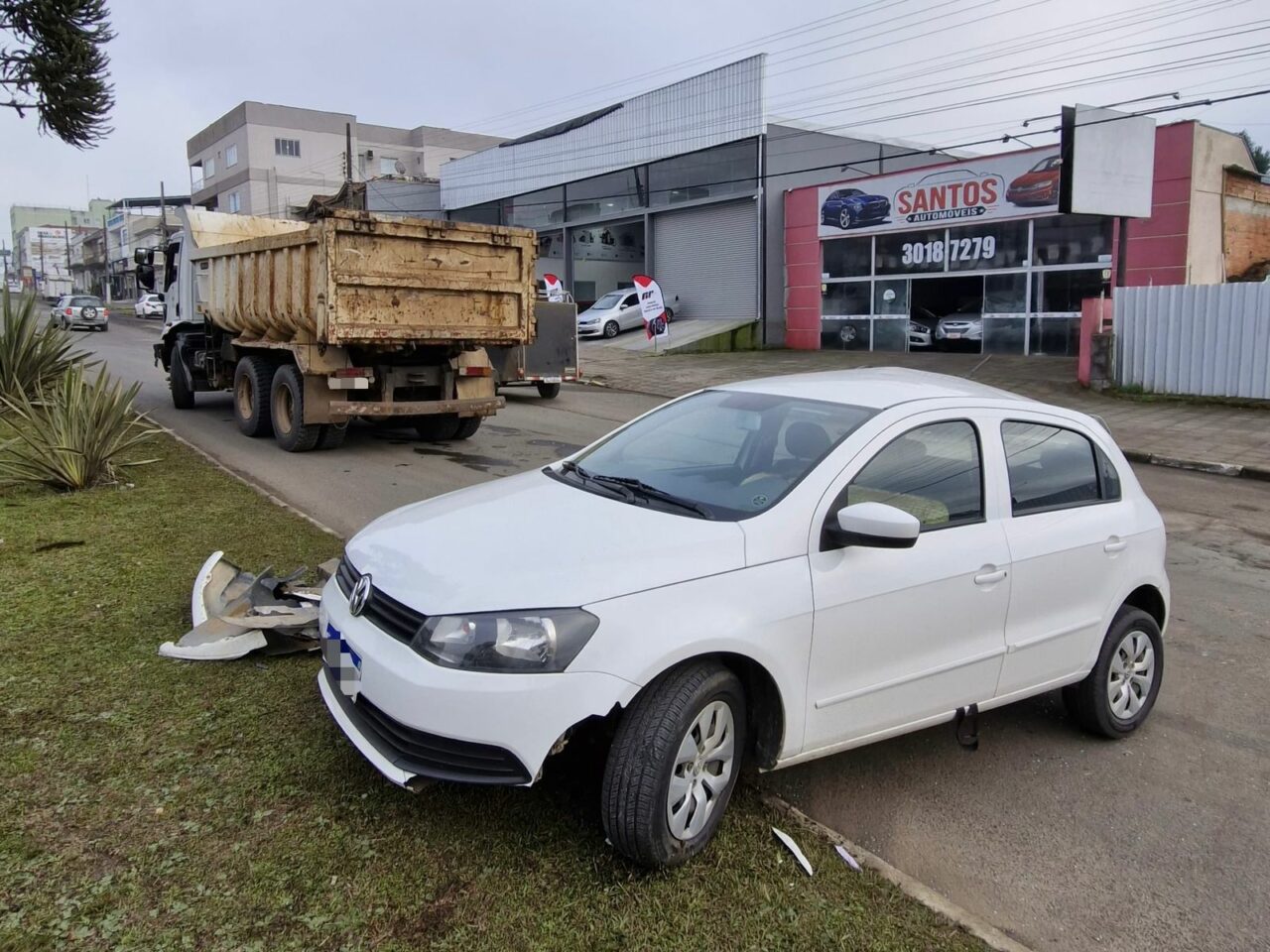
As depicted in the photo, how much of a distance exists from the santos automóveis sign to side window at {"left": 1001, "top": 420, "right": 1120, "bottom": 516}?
64.9 ft

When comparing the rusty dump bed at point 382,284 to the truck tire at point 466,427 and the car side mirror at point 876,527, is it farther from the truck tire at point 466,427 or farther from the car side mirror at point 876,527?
the car side mirror at point 876,527

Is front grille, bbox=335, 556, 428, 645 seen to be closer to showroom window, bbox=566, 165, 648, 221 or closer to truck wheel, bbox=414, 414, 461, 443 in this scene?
truck wheel, bbox=414, 414, 461, 443

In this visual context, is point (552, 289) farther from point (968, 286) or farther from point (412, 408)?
point (412, 408)

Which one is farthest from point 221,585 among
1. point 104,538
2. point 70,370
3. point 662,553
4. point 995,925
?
point 70,370

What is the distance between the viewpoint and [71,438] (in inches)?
318

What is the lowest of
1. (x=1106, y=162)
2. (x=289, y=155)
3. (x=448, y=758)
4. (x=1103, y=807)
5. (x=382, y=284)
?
(x=1103, y=807)

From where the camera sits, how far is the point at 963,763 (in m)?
3.91

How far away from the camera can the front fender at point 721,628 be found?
Answer: 280cm

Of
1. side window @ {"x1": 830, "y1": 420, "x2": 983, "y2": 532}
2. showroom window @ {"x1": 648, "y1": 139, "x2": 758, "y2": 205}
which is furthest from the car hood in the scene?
showroom window @ {"x1": 648, "y1": 139, "x2": 758, "y2": 205}

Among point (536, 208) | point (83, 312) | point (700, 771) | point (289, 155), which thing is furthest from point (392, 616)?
point (289, 155)

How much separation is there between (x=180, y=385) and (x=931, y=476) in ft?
45.2

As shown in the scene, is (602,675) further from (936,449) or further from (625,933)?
(936,449)

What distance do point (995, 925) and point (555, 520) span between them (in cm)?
189

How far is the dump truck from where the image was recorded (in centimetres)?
984
